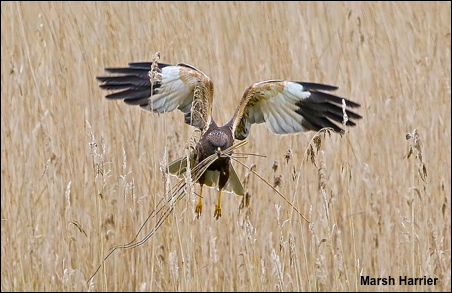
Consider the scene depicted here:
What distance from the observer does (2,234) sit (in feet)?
14.6

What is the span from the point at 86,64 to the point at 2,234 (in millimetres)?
1204

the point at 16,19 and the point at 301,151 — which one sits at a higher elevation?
the point at 16,19

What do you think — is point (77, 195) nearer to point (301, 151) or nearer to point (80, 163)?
point (80, 163)

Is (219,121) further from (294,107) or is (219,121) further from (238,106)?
(238,106)

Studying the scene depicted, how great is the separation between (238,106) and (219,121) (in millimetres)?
887

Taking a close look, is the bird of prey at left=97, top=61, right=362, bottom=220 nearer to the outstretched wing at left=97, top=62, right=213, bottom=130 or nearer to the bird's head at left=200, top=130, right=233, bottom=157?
the outstretched wing at left=97, top=62, right=213, bottom=130

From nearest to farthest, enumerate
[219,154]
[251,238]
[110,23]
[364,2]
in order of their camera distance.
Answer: [251,238] < [219,154] < [110,23] < [364,2]

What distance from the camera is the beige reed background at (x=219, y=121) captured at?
14.3ft

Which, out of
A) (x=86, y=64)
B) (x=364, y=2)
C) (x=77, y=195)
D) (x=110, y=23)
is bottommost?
(x=77, y=195)

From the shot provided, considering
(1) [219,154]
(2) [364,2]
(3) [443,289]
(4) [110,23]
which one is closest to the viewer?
(1) [219,154]

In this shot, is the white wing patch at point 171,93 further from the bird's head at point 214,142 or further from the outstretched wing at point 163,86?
the bird's head at point 214,142

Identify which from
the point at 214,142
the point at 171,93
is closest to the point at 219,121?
the point at 171,93

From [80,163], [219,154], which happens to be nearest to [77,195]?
[80,163]

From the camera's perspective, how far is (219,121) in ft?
15.8
